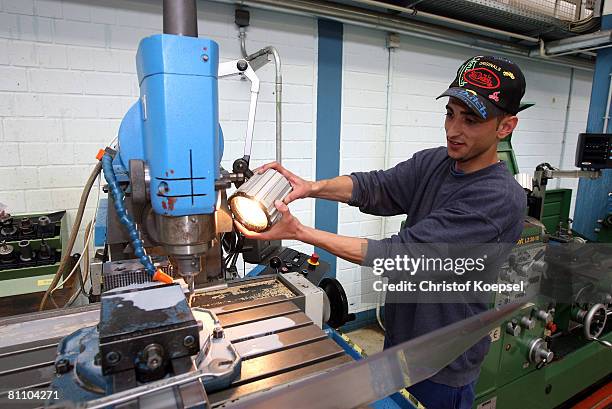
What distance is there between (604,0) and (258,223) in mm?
2935

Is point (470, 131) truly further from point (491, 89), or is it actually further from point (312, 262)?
point (312, 262)

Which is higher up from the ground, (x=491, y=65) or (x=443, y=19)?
(x=443, y=19)

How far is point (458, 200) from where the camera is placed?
92 cm

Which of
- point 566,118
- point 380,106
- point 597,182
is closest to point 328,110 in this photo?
point 380,106

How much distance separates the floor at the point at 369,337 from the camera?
246 centimetres

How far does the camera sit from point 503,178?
92 cm

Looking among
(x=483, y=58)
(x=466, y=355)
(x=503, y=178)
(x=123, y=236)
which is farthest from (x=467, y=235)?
(x=123, y=236)

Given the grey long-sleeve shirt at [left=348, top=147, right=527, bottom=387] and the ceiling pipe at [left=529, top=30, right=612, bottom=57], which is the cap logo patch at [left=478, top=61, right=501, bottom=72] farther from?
the ceiling pipe at [left=529, top=30, right=612, bottom=57]

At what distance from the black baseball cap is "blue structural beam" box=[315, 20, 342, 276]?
1344mm

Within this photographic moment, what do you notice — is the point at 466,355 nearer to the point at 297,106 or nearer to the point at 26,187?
the point at 297,106

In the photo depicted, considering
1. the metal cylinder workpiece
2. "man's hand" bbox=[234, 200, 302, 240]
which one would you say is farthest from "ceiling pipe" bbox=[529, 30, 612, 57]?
the metal cylinder workpiece

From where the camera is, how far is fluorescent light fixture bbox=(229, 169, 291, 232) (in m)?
0.70

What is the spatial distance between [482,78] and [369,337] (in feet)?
6.67

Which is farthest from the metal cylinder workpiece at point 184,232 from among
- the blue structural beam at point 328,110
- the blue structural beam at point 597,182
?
the blue structural beam at point 597,182
